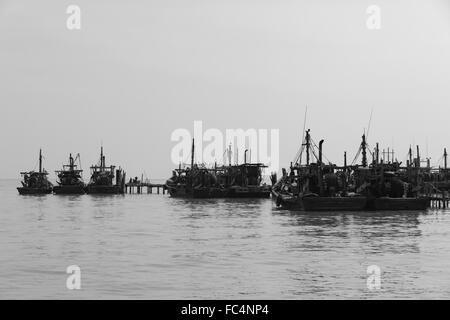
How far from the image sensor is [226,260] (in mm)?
35031

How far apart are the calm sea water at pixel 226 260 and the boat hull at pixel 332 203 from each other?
19.8 metres

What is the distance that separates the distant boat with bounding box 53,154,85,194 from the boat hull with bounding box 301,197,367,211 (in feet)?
310

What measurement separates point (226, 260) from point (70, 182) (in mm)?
138945

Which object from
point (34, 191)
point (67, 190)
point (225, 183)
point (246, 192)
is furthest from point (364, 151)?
point (34, 191)

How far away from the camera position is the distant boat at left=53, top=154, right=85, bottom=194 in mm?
167375

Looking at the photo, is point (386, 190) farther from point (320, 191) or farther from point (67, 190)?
point (67, 190)

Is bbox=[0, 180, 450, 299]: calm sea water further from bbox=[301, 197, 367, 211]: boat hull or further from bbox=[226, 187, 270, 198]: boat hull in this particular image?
bbox=[226, 187, 270, 198]: boat hull

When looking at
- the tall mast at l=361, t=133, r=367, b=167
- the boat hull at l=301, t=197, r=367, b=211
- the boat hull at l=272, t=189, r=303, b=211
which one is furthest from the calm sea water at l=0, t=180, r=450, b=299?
the tall mast at l=361, t=133, r=367, b=167

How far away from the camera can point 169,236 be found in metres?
50.3

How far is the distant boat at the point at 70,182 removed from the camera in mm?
167375
